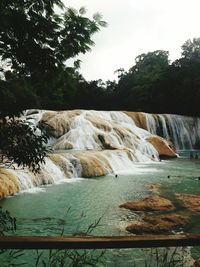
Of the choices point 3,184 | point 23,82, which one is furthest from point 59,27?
point 3,184

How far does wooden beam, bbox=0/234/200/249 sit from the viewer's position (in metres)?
2.15

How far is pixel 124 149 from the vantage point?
22391 millimetres

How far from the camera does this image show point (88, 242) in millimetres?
2195

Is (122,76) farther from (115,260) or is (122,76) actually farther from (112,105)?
(115,260)

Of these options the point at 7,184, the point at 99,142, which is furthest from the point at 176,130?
the point at 7,184

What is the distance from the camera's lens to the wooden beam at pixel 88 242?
2.15 meters

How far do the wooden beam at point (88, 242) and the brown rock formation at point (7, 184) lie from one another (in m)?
9.50

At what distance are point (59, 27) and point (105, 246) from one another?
2504 millimetres

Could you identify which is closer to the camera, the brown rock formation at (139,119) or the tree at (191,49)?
the brown rock formation at (139,119)

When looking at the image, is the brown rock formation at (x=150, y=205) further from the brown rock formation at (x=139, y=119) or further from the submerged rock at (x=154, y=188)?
the brown rock formation at (x=139, y=119)

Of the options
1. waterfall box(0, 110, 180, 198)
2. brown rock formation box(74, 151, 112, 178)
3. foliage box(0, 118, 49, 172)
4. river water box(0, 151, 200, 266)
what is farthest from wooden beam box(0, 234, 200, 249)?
brown rock formation box(74, 151, 112, 178)

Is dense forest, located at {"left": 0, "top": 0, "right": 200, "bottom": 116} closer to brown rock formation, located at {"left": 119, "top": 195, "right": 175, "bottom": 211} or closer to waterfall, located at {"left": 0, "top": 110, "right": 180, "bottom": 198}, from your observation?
brown rock formation, located at {"left": 119, "top": 195, "right": 175, "bottom": 211}

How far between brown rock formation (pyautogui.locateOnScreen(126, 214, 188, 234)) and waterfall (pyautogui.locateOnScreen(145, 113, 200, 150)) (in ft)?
80.4

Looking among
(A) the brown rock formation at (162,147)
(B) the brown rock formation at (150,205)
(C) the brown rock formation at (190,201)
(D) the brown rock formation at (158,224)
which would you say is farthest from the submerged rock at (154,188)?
(A) the brown rock formation at (162,147)
